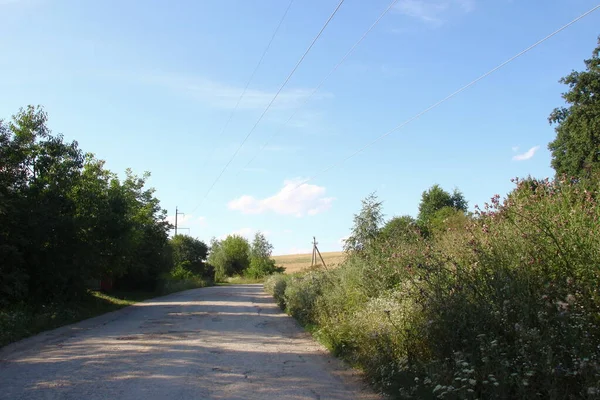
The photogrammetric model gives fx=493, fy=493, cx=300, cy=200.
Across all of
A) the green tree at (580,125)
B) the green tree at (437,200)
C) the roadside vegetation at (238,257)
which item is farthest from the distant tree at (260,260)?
the green tree at (580,125)

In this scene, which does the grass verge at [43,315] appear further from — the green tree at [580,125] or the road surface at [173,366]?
the green tree at [580,125]

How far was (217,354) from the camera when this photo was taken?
33.0ft

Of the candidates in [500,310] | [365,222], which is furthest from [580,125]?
[500,310]

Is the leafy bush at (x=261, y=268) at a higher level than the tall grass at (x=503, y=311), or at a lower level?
higher

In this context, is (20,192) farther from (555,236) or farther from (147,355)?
Result: (555,236)

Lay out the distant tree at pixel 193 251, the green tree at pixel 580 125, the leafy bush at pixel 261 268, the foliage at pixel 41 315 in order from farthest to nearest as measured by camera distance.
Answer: the leafy bush at pixel 261 268, the distant tree at pixel 193 251, the green tree at pixel 580 125, the foliage at pixel 41 315

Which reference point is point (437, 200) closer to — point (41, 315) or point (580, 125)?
point (580, 125)

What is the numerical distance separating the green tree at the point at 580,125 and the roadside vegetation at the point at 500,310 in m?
25.5

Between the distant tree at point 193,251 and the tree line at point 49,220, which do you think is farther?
the distant tree at point 193,251

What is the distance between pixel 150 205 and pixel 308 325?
25.8 meters

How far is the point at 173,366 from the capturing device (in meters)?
8.66

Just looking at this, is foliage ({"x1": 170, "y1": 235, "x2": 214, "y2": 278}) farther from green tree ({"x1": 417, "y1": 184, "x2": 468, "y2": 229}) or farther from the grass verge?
the grass verge

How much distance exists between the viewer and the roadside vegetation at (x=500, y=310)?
15.6ft

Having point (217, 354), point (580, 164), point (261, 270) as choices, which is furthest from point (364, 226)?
point (261, 270)
